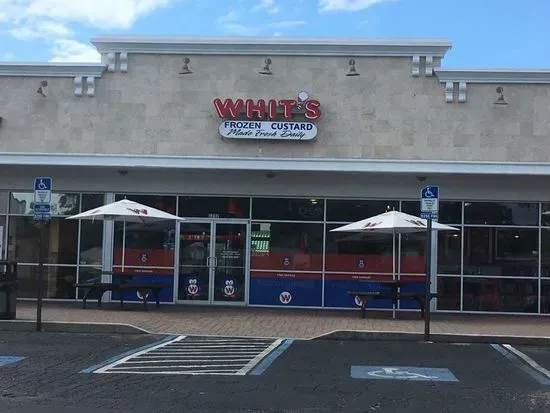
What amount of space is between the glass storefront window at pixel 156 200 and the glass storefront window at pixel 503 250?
25.5 feet

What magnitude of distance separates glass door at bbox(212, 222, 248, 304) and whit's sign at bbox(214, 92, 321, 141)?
2491mm

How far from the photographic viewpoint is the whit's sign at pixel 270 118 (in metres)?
17.6

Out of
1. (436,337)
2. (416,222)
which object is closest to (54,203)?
(416,222)

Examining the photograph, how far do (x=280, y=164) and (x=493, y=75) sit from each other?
5.89 m

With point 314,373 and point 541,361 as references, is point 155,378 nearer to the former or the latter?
point 314,373

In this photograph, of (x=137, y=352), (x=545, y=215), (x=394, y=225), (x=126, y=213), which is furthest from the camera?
(x=545, y=215)

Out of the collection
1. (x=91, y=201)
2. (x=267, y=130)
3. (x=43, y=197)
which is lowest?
(x=43, y=197)

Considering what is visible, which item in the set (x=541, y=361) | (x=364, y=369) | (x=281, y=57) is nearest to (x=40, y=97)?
(x=281, y=57)

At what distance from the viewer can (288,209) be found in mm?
18109

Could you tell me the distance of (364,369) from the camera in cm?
955

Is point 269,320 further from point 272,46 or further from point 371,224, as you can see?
point 272,46

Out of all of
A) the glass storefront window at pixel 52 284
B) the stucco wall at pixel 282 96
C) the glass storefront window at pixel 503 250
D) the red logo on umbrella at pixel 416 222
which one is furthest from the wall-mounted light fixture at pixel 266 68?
the glass storefront window at pixel 52 284

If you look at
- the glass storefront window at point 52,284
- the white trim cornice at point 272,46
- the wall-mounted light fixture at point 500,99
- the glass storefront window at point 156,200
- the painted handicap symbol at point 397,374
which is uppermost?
the white trim cornice at point 272,46

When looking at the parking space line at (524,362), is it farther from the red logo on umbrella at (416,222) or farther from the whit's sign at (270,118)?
the whit's sign at (270,118)
